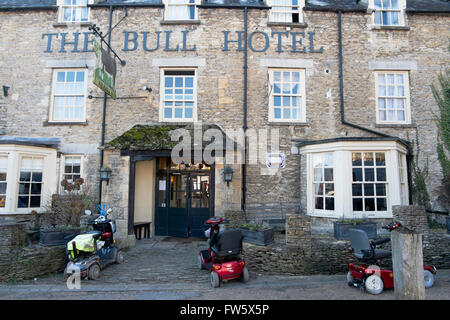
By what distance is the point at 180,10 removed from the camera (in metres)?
10.9

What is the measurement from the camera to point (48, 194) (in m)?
9.56

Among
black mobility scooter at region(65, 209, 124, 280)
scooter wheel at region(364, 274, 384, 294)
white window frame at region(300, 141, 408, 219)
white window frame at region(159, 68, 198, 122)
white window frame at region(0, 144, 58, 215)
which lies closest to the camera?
scooter wheel at region(364, 274, 384, 294)

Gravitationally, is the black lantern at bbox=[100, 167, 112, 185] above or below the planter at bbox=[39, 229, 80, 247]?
above

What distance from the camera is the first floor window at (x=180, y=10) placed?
429 inches

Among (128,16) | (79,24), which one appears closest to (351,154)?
(128,16)

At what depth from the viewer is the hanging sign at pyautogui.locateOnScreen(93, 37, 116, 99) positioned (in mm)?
7949

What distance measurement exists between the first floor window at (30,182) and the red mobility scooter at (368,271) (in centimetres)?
978

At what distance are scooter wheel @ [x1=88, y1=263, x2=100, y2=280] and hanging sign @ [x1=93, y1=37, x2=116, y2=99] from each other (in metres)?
4.94

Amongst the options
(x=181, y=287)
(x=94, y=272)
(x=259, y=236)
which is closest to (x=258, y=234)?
(x=259, y=236)

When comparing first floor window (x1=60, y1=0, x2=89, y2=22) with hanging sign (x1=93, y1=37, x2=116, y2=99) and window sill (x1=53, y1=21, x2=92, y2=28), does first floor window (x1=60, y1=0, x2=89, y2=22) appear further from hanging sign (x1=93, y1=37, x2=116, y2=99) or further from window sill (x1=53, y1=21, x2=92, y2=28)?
hanging sign (x1=93, y1=37, x2=116, y2=99)

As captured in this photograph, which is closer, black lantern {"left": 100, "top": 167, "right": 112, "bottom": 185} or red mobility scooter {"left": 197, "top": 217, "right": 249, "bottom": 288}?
red mobility scooter {"left": 197, "top": 217, "right": 249, "bottom": 288}

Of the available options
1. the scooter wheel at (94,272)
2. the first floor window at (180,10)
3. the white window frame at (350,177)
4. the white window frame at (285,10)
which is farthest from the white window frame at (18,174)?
the white window frame at (285,10)

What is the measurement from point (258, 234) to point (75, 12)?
1111 cm

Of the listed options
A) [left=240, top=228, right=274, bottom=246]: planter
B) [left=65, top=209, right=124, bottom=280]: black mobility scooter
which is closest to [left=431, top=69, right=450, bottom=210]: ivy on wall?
[left=240, top=228, right=274, bottom=246]: planter
